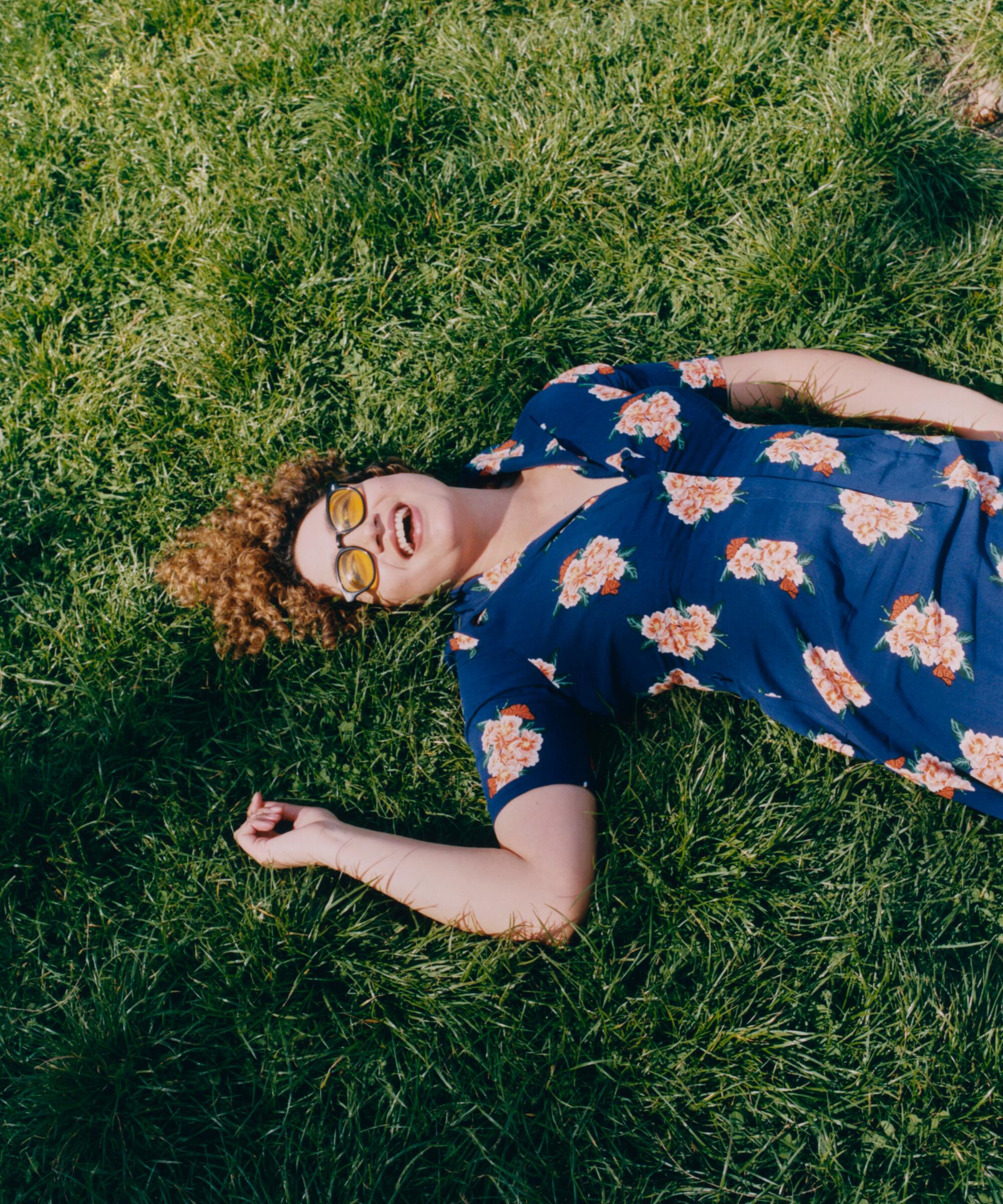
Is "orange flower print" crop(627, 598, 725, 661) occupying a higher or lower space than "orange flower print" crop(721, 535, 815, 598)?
lower

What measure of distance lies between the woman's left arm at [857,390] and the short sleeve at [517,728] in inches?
51.1

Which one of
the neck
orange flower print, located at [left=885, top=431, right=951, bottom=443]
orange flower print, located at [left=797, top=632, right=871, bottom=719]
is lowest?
orange flower print, located at [left=797, top=632, right=871, bottom=719]

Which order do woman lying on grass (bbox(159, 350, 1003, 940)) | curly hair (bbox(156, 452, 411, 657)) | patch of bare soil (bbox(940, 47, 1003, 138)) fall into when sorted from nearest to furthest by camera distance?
woman lying on grass (bbox(159, 350, 1003, 940))
curly hair (bbox(156, 452, 411, 657))
patch of bare soil (bbox(940, 47, 1003, 138))

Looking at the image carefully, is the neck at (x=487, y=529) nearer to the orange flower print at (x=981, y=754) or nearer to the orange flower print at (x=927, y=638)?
the orange flower print at (x=927, y=638)

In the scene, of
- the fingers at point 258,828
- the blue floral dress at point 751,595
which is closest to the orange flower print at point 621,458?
the blue floral dress at point 751,595

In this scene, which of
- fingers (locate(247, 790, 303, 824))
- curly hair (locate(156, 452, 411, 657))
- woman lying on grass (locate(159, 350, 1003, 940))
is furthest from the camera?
curly hair (locate(156, 452, 411, 657))

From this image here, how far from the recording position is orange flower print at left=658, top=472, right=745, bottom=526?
8.32 feet

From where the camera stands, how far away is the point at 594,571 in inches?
101

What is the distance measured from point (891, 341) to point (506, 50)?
2147 millimetres

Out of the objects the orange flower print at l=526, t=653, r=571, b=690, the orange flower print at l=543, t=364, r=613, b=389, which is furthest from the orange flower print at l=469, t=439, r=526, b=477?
the orange flower print at l=526, t=653, r=571, b=690

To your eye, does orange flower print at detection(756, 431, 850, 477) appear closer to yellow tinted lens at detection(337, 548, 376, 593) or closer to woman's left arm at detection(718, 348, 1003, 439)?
woman's left arm at detection(718, 348, 1003, 439)

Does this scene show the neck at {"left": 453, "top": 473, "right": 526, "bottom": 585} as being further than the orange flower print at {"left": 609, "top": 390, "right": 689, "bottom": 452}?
Yes

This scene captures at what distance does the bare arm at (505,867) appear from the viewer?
2451mm

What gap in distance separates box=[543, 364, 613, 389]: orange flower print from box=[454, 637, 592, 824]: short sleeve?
3.32ft
